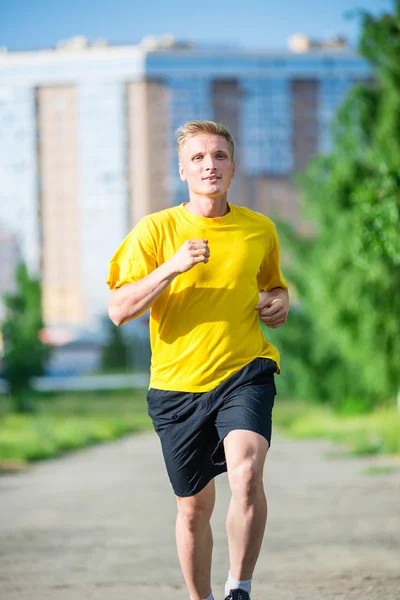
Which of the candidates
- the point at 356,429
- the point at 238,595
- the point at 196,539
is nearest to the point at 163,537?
the point at 196,539

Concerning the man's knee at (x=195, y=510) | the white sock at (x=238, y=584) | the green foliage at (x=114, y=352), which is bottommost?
the green foliage at (x=114, y=352)

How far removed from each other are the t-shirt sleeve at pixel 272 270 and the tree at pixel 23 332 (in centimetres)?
3182

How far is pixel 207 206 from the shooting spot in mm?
4230

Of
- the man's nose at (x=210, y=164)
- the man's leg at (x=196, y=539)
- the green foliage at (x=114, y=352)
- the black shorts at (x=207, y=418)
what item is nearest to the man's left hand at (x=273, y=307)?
the black shorts at (x=207, y=418)

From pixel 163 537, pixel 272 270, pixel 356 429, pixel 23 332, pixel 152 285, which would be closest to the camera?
pixel 152 285

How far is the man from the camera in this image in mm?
4086

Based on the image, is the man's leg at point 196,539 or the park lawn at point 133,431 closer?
the man's leg at point 196,539

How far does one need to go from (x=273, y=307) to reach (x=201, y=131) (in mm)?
701

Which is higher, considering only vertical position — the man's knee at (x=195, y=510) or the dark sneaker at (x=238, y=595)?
the man's knee at (x=195, y=510)

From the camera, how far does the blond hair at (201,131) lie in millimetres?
4270

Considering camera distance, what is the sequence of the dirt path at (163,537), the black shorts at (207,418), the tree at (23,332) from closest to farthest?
the black shorts at (207,418)
the dirt path at (163,537)
the tree at (23,332)

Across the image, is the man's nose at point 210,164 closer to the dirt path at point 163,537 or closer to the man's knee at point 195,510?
the man's knee at point 195,510

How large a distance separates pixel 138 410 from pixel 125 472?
32.3 m

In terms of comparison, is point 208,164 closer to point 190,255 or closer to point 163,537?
point 190,255
